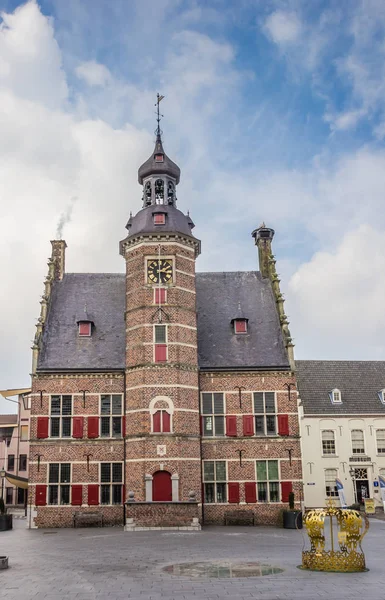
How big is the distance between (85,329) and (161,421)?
7721 mm

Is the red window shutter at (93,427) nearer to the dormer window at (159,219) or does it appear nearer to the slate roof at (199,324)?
the slate roof at (199,324)

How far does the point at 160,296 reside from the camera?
3381cm

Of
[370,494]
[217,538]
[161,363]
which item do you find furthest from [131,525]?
[370,494]

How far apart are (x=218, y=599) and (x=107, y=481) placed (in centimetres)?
2183

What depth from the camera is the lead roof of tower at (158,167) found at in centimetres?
3725

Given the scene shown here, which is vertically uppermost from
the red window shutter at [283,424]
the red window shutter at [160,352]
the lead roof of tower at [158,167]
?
the lead roof of tower at [158,167]

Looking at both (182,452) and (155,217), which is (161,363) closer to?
(182,452)

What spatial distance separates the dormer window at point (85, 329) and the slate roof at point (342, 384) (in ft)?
61.0

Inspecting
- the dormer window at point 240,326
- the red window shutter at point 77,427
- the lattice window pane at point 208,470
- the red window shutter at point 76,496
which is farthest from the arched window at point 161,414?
the dormer window at point 240,326

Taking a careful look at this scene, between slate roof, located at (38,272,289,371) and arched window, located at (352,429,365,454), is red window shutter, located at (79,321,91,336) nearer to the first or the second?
slate roof, located at (38,272,289,371)

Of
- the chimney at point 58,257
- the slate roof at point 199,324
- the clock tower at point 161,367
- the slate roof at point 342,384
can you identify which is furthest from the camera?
the slate roof at point 342,384

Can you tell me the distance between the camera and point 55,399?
1331 inches

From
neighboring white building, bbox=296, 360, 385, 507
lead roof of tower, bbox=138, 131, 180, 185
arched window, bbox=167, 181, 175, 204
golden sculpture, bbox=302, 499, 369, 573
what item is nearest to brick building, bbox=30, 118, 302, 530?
arched window, bbox=167, 181, 175, 204

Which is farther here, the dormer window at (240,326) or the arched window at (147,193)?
the arched window at (147,193)
